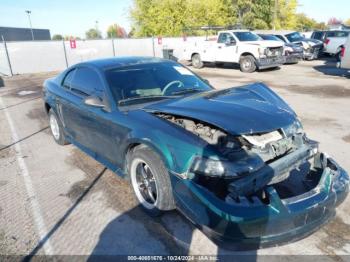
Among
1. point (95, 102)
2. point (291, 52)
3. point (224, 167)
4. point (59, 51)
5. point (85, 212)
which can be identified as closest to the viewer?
point (224, 167)

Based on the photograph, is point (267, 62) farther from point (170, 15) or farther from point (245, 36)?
point (170, 15)

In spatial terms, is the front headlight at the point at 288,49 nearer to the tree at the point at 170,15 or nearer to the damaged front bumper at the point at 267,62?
the damaged front bumper at the point at 267,62

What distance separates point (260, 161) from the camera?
2.57m

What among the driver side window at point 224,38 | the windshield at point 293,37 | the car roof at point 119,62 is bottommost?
the windshield at point 293,37

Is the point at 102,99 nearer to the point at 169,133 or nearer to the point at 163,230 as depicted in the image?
the point at 169,133

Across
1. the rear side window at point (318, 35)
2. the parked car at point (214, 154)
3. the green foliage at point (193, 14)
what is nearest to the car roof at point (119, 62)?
the parked car at point (214, 154)

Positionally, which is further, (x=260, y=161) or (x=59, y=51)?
(x=59, y=51)

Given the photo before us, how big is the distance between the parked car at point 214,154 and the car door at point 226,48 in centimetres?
1179

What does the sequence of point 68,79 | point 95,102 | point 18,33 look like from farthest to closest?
point 18,33 < point 68,79 < point 95,102

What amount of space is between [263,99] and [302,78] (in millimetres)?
10601

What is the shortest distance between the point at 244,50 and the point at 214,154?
1307cm

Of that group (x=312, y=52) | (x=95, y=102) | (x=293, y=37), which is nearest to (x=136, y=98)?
(x=95, y=102)

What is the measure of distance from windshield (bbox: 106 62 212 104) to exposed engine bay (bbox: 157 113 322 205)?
680 millimetres

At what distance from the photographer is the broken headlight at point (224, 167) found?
8.06ft
